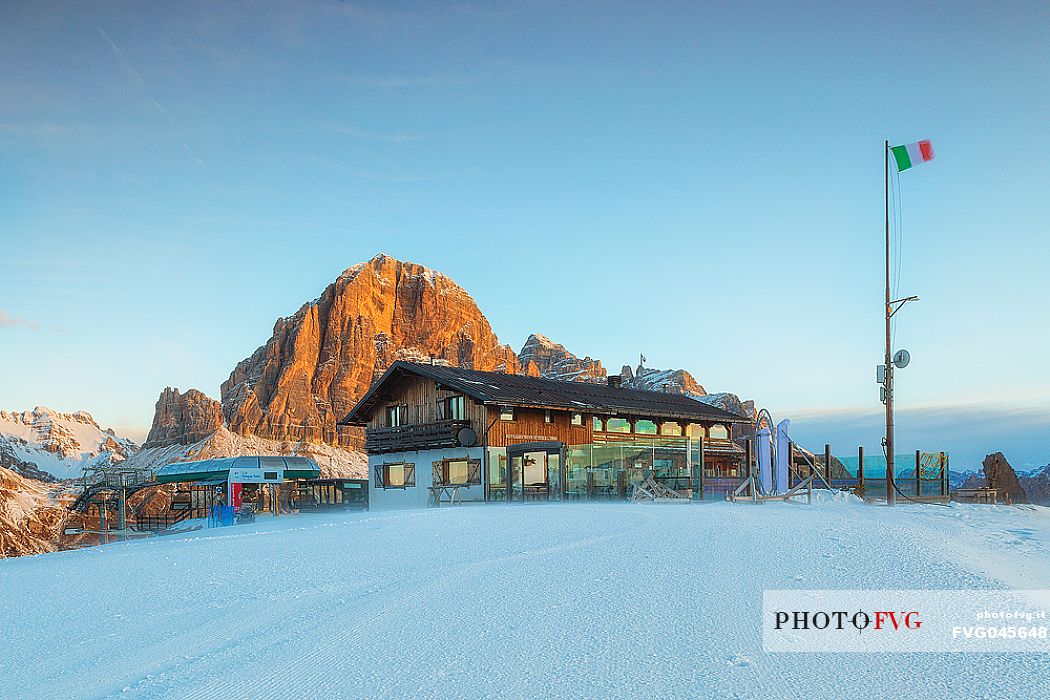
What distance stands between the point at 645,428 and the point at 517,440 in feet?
29.0

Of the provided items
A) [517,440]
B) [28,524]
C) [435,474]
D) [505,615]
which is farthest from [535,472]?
[28,524]

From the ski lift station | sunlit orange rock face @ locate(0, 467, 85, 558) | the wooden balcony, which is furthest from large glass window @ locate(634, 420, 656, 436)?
sunlit orange rock face @ locate(0, 467, 85, 558)

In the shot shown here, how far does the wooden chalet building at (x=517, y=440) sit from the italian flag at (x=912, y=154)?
1060 centimetres

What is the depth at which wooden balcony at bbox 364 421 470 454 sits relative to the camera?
116 ft

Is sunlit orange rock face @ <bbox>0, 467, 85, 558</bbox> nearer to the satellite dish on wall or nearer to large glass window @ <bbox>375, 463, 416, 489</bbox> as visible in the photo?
large glass window @ <bbox>375, 463, 416, 489</bbox>

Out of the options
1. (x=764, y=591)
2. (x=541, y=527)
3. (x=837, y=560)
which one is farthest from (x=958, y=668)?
(x=541, y=527)

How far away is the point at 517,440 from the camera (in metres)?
35.3

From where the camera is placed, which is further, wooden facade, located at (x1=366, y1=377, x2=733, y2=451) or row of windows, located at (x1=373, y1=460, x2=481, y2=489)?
row of windows, located at (x1=373, y1=460, x2=481, y2=489)

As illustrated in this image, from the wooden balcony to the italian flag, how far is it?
65.7 ft

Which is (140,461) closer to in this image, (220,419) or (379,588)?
(220,419)

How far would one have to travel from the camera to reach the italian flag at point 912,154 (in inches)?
917

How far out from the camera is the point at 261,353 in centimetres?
16262

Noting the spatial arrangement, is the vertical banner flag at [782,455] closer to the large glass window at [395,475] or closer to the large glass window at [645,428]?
the large glass window at [645,428]

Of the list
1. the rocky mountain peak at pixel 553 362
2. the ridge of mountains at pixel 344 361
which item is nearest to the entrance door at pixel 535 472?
the ridge of mountains at pixel 344 361
